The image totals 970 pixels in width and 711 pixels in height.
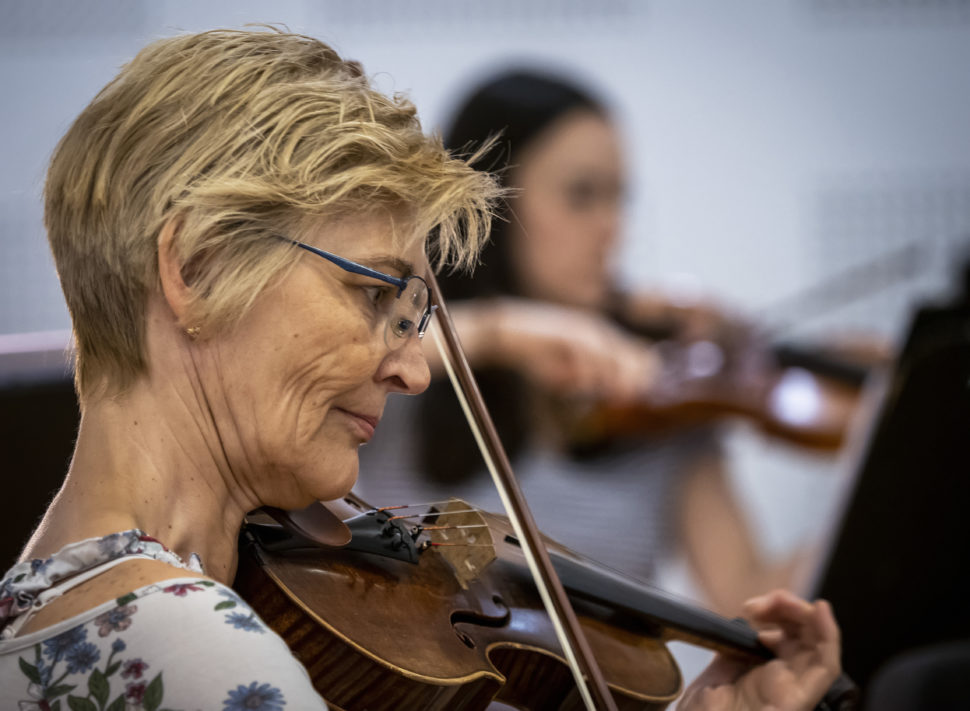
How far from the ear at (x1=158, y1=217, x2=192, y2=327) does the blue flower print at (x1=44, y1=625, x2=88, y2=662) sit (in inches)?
9.1

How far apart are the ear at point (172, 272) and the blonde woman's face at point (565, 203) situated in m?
1.62

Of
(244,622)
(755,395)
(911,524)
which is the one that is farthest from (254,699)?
(755,395)

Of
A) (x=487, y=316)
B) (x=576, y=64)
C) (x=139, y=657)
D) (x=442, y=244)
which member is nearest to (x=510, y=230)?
(x=487, y=316)

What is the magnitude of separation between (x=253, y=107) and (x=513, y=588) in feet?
1.48

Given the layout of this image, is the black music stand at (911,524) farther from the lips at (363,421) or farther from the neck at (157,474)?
the neck at (157,474)


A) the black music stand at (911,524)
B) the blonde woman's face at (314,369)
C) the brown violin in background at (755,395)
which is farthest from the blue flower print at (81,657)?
the brown violin in background at (755,395)

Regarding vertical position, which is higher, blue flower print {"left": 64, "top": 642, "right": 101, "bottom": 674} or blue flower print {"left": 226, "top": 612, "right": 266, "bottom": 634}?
blue flower print {"left": 226, "top": 612, "right": 266, "bottom": 634}

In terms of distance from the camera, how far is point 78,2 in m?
2.41

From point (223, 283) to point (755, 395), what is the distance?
1.86 metres

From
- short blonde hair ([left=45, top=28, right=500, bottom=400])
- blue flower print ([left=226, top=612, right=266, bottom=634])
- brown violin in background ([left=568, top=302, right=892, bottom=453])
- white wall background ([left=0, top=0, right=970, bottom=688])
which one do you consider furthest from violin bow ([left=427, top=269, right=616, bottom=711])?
white wall background ([left=0, top=0, right=970, bottom=688])

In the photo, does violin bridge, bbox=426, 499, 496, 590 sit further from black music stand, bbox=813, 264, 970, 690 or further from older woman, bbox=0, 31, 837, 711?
black music stand, bbox=813, 264, 970, 690

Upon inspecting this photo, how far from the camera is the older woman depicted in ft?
2.48

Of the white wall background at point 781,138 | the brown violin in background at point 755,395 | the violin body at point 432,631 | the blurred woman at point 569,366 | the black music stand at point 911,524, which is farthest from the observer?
the white wall background at point 781,138

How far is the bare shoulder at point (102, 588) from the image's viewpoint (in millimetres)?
665
